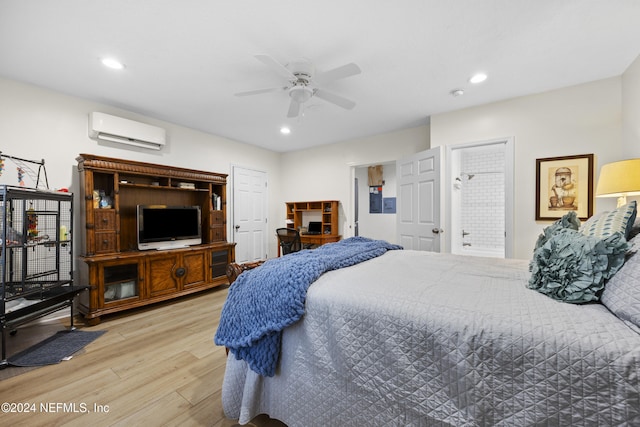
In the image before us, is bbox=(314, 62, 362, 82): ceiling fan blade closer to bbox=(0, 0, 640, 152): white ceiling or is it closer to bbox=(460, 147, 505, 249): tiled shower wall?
bbox=(0, 0, 640, 152): white ceiling

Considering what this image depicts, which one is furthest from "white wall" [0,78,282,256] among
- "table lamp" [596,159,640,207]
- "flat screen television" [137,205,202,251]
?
"table lamp" [596,159,640,207]

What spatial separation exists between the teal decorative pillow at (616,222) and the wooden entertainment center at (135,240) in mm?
3877

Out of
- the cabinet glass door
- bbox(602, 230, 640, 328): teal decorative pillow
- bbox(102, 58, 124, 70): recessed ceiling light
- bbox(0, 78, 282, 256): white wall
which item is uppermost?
bbox(102, 58, 124, 70): recessed ceiling light

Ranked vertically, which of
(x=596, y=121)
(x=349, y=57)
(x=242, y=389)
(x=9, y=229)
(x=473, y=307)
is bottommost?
(x=242, y=389)

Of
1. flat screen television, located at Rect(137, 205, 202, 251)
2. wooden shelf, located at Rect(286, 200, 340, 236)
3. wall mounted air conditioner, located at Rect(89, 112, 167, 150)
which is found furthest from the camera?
wooden shelf, located at Rect(286, 200, 340, 236)

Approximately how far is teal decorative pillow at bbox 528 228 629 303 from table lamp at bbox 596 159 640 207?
4.78 ft

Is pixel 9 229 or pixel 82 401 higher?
pixel 9 229

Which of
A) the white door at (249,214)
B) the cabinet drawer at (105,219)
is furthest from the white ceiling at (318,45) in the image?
the white door at (249,214)

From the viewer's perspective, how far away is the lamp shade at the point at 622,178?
6.47ft

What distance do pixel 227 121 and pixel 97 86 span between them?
147 centimetres

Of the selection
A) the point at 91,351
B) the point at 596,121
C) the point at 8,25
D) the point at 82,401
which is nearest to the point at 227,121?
the point at 8,25

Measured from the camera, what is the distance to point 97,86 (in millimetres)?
2791

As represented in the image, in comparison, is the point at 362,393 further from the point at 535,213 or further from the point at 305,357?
the point at 535,213

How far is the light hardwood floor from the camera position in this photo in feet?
4.93
